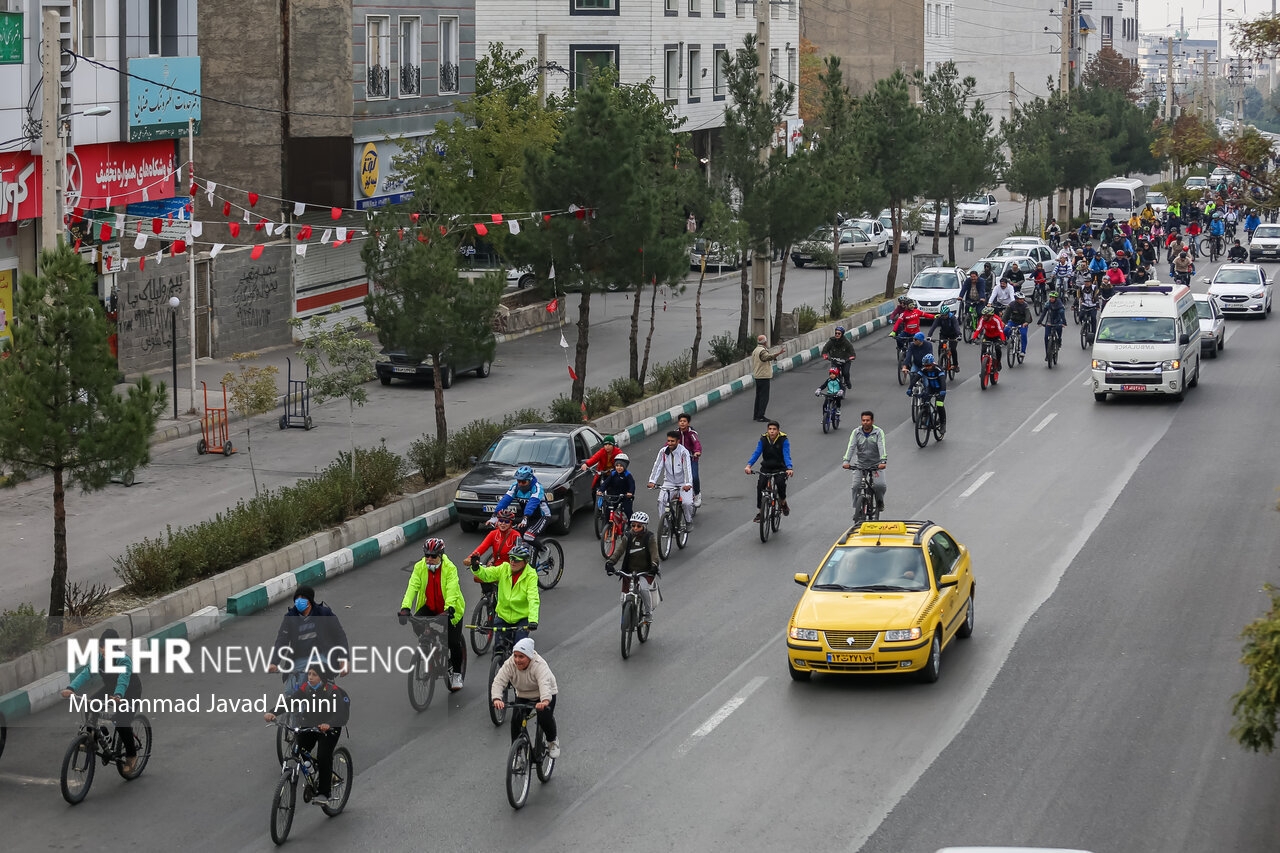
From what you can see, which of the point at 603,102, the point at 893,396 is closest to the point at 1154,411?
the point at 893,396

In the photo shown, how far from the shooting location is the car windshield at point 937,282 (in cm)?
4566

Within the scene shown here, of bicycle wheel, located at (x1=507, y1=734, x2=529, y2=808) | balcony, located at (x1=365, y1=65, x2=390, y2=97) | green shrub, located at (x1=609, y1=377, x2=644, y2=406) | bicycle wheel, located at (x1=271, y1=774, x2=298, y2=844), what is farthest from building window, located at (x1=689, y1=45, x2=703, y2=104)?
bicycle wheel, located at (x1=271, y1=774, x2=298, y2=844)

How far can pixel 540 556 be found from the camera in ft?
64.6

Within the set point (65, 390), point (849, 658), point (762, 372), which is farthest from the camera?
point (762, 372)

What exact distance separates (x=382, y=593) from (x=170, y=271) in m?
18.0

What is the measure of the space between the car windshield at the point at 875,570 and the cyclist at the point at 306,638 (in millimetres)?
5484

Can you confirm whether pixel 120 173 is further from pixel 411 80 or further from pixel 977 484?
pixel 977 484

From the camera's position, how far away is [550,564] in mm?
20172

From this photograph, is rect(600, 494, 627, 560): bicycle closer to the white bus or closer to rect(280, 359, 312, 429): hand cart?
rect(280, 359, 312, 429): hand cart

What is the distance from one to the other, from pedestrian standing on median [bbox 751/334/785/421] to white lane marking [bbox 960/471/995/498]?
5743 millimetres

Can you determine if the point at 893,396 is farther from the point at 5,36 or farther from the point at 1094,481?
the point at 5,36

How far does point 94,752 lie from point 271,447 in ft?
52.6

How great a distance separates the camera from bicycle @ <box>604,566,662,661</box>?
17188 millimetres

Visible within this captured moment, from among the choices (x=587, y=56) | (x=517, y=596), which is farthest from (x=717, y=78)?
(x=517, y=596)
